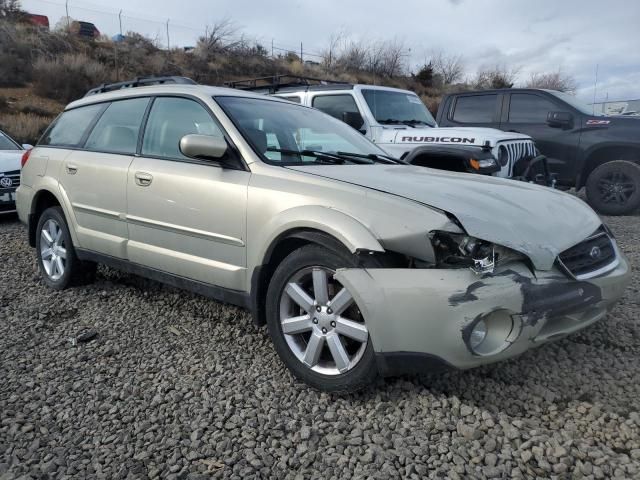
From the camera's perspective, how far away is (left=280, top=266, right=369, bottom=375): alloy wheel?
2494 mm

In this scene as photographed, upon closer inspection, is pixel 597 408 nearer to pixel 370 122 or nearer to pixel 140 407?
pixel 140 407

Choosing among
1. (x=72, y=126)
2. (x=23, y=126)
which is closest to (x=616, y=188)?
(x=72, y=126)

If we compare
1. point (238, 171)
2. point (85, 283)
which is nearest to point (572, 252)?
point (238, 171)

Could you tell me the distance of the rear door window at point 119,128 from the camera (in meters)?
3.77

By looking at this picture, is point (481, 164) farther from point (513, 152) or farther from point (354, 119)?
point (354, 119)

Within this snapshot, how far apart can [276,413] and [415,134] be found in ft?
16.1

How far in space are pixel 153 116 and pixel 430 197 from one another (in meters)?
2.22

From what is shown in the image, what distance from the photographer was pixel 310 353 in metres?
2.62

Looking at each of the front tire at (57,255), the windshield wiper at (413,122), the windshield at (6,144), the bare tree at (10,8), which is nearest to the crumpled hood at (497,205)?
the front tire at (57,255)

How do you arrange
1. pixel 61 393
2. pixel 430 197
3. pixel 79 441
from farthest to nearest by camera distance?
pixel 61 393
pixel 430 197
pixel 79 441

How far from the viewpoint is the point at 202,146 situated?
2.90 m

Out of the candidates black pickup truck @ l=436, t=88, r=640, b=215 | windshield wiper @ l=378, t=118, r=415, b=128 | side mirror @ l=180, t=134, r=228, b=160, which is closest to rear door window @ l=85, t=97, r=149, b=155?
side mirror @ l=180, t=134, r=228, b=160

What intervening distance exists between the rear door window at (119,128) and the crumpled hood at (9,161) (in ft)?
13.1

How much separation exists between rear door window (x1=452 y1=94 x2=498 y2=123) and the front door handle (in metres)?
6.43
